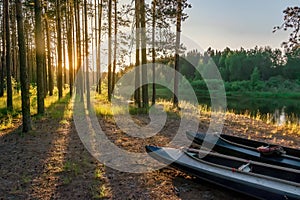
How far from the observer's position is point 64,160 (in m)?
6.17

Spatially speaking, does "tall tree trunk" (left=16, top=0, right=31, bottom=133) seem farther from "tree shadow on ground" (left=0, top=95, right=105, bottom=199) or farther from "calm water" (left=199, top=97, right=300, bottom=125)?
"calm water" (left=199, top=97, right=300, bottom=125)

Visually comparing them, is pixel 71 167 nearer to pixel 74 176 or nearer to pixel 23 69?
pixel 74 176

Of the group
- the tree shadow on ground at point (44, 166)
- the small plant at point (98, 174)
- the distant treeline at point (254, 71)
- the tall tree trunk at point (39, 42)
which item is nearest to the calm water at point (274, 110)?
the tree shadow on ground at point (44, 166)

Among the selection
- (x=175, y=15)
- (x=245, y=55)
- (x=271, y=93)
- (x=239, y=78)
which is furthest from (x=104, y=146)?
(x=245, y=55)

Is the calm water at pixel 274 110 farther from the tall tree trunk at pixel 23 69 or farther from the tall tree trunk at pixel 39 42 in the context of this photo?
the tall tree trunk at pixel 23 69

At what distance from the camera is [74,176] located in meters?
5.26

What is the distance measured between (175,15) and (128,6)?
7.21 feet

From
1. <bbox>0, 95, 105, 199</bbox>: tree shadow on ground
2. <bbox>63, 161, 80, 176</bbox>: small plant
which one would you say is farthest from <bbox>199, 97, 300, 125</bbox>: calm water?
<bbox>63, 161, 80, 176</bbox>: small plant

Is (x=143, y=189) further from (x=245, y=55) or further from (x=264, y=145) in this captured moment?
(x=245, y=55)

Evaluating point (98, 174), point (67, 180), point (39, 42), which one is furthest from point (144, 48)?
point (67, 180)

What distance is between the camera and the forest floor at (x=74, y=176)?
4562 millimetres

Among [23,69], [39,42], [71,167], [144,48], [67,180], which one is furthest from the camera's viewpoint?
[144,48]

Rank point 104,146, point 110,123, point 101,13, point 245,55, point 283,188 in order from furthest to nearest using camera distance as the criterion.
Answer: point 245,55, point 101,13, point 110,123, point 104,146, point 283,188

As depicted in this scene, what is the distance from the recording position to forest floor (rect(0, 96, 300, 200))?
4562 mm
